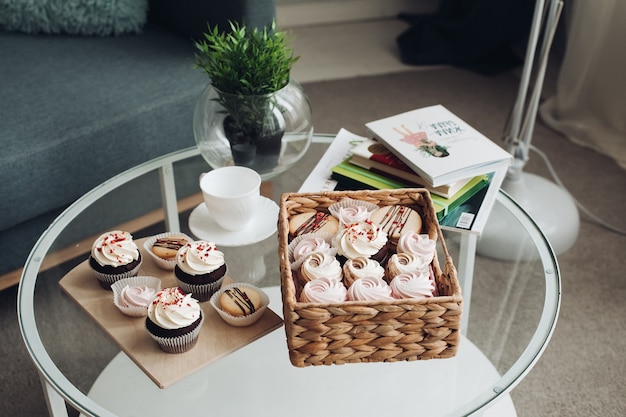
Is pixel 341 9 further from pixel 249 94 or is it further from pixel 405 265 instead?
pixel 405 265

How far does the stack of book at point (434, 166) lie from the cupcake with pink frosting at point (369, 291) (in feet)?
0.98

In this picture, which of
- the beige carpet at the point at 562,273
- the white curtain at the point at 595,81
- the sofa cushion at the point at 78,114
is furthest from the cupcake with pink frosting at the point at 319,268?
the white curtain at the point at 595,81

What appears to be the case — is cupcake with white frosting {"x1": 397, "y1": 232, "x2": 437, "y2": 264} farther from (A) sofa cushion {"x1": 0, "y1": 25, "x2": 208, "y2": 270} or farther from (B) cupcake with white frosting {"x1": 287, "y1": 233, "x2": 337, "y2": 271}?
(A) sofa cushion {"x1": 0, "y1": 25, "x2": 208, "y2": 270}

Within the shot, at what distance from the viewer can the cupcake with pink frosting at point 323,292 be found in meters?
0.94

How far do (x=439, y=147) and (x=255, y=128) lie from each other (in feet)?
1.09

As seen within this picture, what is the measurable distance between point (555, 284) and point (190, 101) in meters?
0.96

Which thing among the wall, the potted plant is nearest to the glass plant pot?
the potted plant

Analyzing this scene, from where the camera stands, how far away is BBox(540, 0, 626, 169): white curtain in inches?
89.4

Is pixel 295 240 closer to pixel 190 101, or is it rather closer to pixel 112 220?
pixel 112 220

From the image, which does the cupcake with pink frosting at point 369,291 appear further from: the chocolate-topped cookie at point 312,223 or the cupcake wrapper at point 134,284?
the cupcake wrapper at point 134,284

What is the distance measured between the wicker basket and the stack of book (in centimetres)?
25

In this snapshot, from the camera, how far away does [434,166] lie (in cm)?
126

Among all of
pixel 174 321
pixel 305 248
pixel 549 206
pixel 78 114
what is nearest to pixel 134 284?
pixel 174 321

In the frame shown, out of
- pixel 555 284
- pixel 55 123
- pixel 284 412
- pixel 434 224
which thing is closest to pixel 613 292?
pixel 555 284
